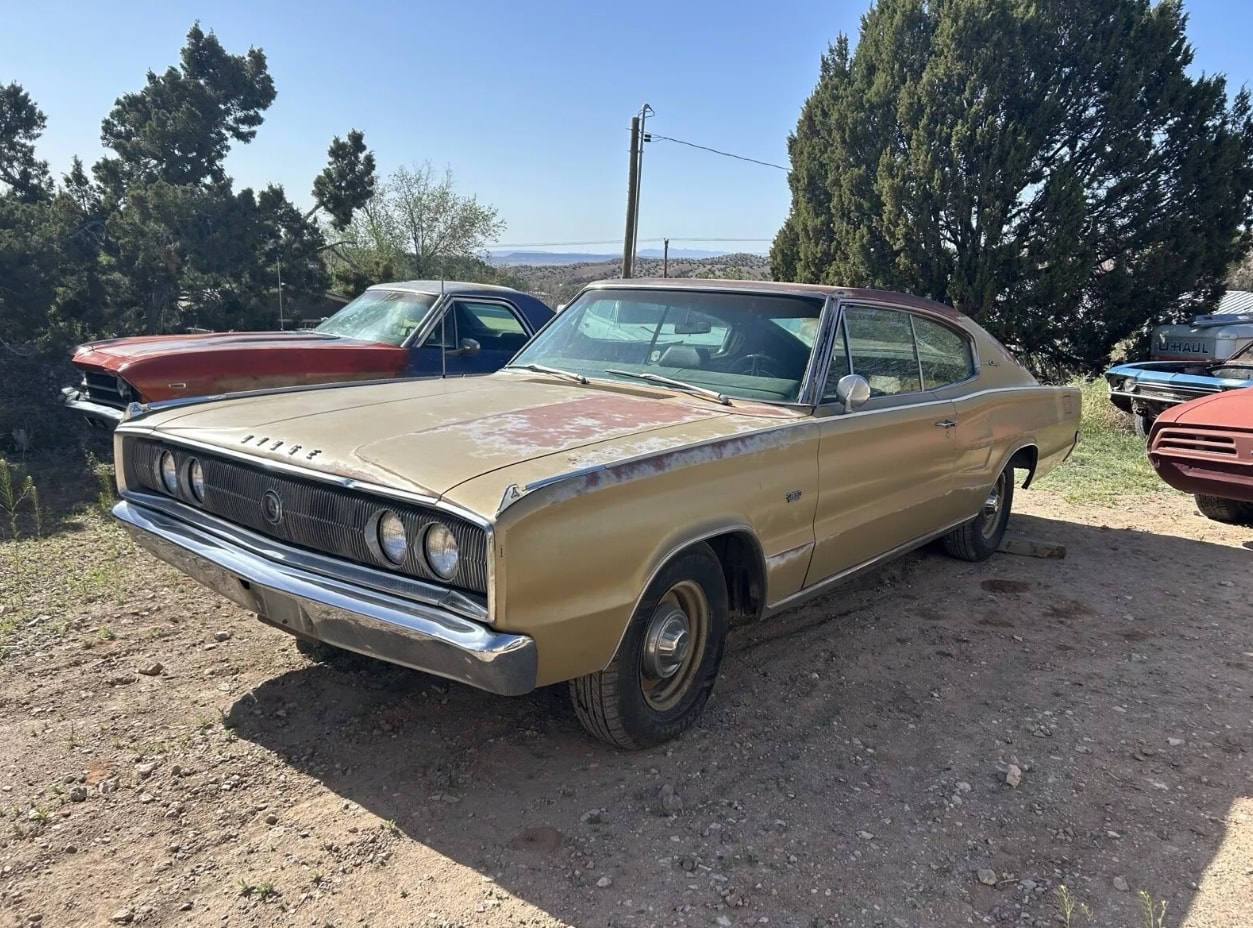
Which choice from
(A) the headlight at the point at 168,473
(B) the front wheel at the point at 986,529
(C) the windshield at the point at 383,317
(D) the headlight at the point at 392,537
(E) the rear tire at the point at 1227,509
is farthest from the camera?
(C) the windshield at the point at 383,317

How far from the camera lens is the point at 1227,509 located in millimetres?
6629

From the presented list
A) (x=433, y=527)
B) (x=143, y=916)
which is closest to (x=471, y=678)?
(x=433, y=527)

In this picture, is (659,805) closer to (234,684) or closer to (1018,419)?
(234,684)

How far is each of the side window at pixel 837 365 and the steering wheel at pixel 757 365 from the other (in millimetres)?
210

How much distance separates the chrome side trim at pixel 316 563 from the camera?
2.44m

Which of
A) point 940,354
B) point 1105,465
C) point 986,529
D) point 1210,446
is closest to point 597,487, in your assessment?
point 940,354

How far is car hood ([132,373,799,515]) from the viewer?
2.63m

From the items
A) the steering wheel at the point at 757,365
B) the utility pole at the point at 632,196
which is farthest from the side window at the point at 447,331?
the utility pole at the point at 632,196

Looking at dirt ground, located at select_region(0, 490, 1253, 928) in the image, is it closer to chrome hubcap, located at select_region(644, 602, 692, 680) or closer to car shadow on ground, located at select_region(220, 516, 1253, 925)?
car shadow on ground, located at select_region(220, 516, 1253, 925)

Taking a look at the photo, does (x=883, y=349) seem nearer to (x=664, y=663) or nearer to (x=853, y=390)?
(x=853, y=390)

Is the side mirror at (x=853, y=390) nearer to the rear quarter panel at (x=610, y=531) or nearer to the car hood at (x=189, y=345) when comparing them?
the rear quarter panel at (x=610, y=531)

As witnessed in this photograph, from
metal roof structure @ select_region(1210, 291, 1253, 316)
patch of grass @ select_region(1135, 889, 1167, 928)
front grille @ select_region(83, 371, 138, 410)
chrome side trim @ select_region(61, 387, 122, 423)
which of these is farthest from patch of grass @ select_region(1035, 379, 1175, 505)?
metal roof structure @ select_region(1210, 291, 1253, 316)

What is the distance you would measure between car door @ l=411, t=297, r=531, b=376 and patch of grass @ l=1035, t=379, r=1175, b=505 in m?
4.79

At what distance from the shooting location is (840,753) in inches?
124
